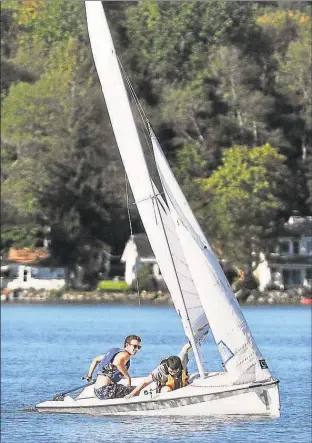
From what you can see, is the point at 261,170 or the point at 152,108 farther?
the point at 152,108

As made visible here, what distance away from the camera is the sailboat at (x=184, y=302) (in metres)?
27.2

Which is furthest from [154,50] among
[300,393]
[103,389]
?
[103,389]

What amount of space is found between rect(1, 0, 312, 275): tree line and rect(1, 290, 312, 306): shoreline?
6.20ft

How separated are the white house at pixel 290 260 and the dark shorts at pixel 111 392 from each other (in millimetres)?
55539

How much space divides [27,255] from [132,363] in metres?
45.2

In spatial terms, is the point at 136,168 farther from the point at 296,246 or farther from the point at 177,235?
the point at 296,246

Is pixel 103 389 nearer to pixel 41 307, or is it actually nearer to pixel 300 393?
pixel 300 393

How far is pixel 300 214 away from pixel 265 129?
4.86 meters

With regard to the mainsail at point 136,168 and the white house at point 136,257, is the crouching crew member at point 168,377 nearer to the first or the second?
the mainsail at point 136,168

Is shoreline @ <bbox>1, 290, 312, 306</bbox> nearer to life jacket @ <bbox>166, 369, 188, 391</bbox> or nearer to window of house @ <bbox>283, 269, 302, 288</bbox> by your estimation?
window of house @ <bbox>283, 269, 302, 288</bbox>

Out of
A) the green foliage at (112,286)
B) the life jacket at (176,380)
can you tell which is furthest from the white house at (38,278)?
the life jacket at (176,380)

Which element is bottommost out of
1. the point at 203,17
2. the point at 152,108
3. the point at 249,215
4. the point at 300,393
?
the point at 300,393

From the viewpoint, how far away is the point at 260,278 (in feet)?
275

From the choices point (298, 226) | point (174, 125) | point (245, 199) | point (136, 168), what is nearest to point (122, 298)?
point (245, 199)
